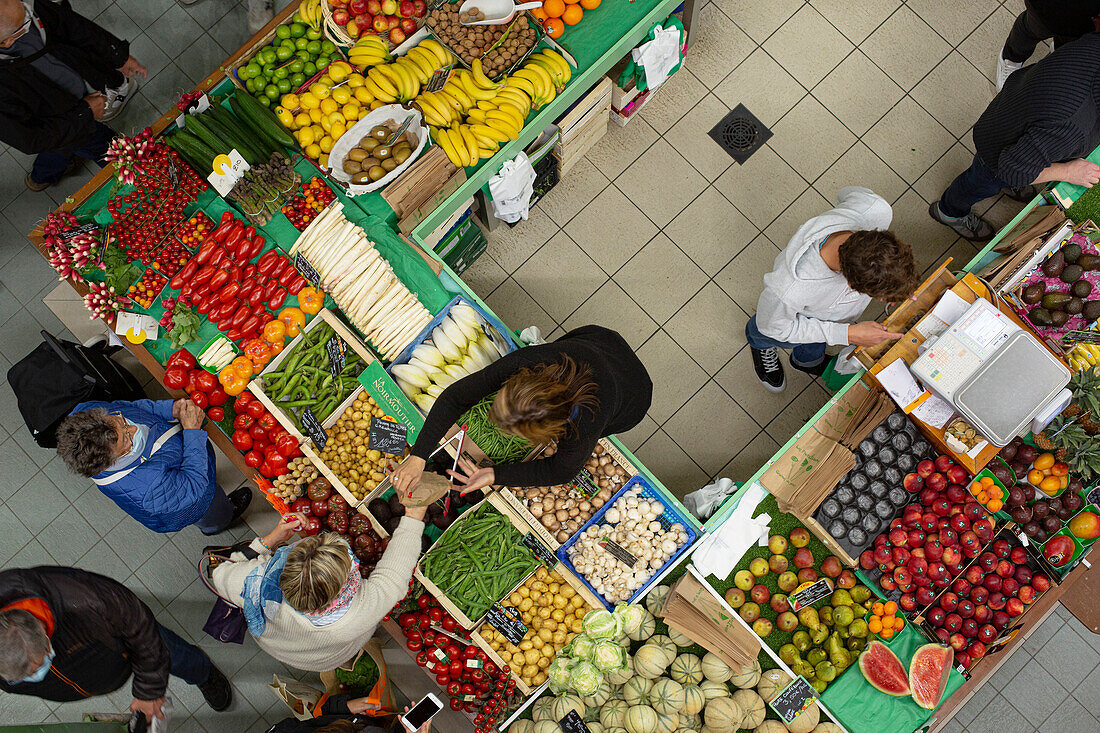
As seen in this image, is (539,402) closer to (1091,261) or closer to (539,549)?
(539,549)

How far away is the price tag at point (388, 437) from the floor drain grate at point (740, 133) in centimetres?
346

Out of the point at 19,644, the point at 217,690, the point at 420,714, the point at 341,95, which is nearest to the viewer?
the point at 19,644

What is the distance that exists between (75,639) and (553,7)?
430 cm

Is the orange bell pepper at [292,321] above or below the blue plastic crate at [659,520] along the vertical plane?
below

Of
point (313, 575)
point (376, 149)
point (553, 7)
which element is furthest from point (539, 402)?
point (553, 7)

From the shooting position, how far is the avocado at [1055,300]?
394 centimetres

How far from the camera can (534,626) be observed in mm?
3805

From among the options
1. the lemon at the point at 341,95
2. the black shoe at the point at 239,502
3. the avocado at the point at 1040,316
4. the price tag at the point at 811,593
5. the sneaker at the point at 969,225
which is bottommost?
the black shoe at the point at 239,502

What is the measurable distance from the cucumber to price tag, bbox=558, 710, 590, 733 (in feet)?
11.6

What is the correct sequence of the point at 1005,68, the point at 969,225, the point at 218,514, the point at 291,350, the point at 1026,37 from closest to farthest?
the point at 291,350, the point at 218,514, the point at 1026,37, the point at 1005,68, the point at 969,225

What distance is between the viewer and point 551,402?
2723 millimetres

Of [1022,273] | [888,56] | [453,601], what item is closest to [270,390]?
[453,601]

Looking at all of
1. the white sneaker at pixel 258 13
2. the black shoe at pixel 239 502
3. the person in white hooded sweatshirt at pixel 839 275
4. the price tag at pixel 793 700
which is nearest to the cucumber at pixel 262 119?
the white sneaker at pixel 258 13

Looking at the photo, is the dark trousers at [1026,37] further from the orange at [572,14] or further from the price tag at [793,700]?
the price tag at [793,700]
